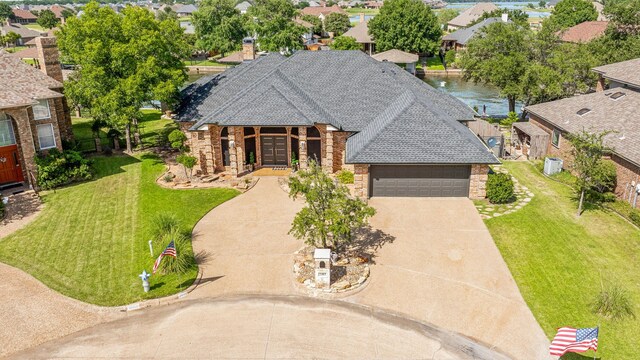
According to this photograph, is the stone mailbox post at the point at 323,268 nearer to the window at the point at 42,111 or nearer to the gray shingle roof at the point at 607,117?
the gray shingle roof at the point at 607,117

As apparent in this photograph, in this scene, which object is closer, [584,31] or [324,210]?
[324,210]

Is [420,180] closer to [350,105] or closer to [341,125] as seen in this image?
[341,125]

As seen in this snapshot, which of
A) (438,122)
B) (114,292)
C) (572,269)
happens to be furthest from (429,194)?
(114,292)

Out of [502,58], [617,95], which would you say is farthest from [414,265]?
[502,58]

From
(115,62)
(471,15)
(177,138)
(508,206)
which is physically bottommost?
(508,206)

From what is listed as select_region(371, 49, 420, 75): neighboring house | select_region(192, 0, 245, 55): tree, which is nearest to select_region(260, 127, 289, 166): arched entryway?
select_region(371, 49, 420, 75): neighboring house

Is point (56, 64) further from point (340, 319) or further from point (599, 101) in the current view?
point (599, 101)

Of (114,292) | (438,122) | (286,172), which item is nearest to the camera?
(114,292)
